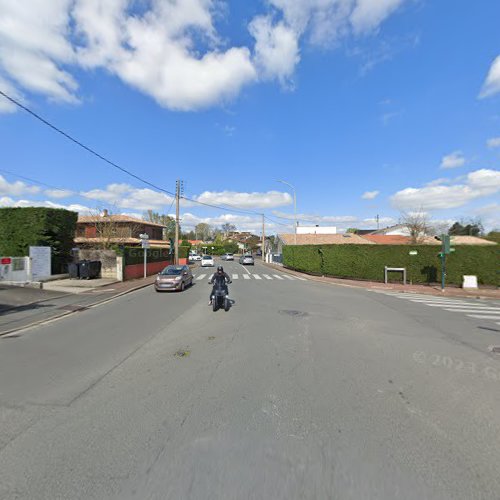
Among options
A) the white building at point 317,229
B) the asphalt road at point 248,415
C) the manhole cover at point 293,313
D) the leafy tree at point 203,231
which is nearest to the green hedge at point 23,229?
the asphalt road at point 248,415

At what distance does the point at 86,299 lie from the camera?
12.8 m

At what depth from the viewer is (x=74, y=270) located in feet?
62.4

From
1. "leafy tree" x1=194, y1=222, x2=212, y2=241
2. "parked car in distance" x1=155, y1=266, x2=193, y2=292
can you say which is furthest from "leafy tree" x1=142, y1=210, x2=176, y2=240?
"parked car in distance" x1=155, y1=266, x2=193, y2=292

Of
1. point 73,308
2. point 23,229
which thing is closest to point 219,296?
point 73,308

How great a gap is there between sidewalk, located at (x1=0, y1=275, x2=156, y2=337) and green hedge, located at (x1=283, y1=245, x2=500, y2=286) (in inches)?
629

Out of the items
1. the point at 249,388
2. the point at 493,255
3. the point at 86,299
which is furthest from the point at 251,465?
the point at 493,255

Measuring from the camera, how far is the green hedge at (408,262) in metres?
17.8

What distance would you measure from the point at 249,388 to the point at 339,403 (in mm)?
1269

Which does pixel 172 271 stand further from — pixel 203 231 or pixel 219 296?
pixel 203 231

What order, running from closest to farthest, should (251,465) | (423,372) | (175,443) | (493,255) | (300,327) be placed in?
(251,465) → (175,443) → (423,372) → (300,327) → (493,255)

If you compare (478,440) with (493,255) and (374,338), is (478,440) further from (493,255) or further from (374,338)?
(493,255)

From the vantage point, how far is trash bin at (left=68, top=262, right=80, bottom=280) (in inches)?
745

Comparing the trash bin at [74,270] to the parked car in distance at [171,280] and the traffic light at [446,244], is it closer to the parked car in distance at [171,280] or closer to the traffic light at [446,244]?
the parked car in distance at [171,280]

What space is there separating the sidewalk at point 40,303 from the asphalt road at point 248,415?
1.81m
